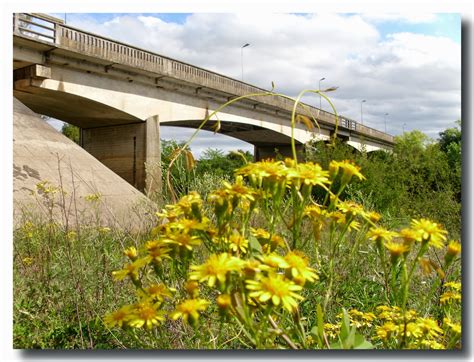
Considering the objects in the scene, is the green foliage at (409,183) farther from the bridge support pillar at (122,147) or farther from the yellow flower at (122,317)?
the bridge support pillar at (122,147)

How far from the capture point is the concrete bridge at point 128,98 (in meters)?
8.65

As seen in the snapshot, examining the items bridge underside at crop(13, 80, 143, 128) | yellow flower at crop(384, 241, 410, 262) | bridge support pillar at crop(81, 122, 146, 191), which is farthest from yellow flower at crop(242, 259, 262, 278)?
bridge support pillar at crop(81, 122, 146, 191)

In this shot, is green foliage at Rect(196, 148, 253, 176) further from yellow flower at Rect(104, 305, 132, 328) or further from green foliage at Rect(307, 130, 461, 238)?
green foliage at Rect(307, 130, 461, 238)

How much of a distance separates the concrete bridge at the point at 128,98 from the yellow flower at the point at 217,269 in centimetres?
733

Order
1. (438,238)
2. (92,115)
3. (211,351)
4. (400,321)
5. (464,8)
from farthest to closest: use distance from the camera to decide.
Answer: (92,115)
(464,8)
(211,351)
(400,321)
(438,238)

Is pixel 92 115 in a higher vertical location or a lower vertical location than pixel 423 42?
higher

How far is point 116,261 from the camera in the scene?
88.6 inches

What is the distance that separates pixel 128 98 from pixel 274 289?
9.85 meters

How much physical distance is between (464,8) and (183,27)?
1.29 meters

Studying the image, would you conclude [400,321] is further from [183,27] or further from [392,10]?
[183,27]

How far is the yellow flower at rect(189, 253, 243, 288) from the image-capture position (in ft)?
3.23

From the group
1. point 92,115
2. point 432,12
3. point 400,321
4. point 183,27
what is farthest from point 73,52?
point 400,321

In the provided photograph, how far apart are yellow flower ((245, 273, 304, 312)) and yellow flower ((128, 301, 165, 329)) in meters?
0.29

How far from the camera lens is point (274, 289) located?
0.99m
